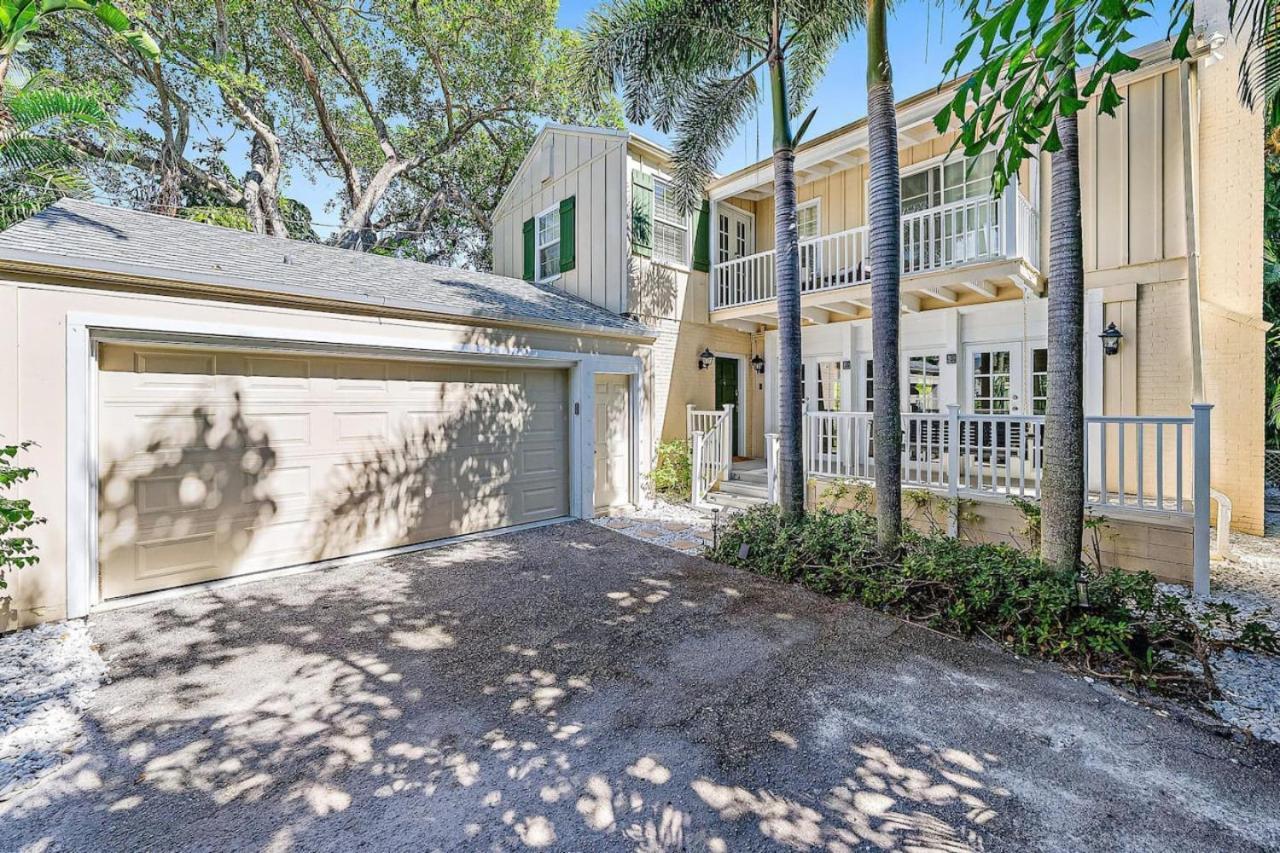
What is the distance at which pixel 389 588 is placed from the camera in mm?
5387

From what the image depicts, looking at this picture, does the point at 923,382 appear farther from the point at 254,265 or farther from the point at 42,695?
the point at 42,695

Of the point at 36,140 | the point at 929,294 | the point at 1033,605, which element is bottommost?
the point at 1033,605

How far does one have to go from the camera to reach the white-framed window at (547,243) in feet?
37.2

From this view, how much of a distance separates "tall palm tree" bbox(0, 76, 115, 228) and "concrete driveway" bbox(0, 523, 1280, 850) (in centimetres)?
618

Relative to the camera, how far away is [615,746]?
2.87 metres

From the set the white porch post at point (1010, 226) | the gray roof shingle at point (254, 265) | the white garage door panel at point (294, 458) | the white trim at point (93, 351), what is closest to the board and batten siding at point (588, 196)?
the gray roof shingle at point (254, 265)

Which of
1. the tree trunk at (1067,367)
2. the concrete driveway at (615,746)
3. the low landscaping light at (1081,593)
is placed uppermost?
the tree trunk at (1067,367)

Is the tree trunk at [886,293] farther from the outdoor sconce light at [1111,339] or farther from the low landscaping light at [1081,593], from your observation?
the outdoor sconce light at [1111,339]

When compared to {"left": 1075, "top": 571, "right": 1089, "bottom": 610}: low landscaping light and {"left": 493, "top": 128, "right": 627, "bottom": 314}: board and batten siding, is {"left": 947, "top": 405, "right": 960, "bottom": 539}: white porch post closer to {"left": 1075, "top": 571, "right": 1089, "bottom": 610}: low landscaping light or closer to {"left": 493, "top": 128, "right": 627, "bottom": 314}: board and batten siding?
{"left": 1075, "top": 571, "right": 1089, "bottom": 610}: low landscaping light

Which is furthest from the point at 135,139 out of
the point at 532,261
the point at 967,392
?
the point at 967,392

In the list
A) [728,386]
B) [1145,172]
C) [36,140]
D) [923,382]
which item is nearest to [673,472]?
[728,386]

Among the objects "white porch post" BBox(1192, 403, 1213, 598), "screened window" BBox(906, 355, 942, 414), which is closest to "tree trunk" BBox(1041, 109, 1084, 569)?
"white porch post" BBox(1192, 403, 1213, 598)

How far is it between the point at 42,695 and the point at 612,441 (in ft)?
21.3

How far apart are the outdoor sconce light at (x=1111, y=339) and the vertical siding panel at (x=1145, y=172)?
899 millimetres
